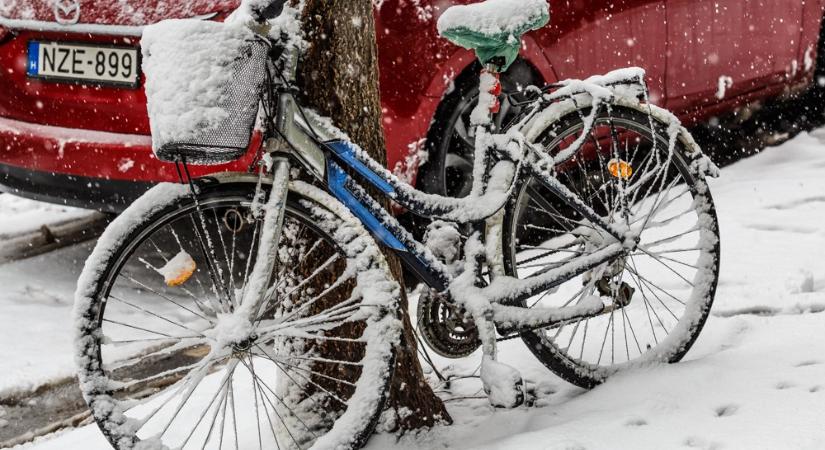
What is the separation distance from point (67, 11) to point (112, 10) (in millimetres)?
198

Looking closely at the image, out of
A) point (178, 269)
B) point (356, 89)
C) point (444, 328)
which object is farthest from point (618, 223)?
point (178, 269)

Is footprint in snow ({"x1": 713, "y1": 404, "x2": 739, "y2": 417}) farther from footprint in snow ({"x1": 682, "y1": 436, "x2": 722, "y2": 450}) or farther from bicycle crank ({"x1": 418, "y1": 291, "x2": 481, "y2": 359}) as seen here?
bicycle crank ({"x1": 418, "y1": 291, "x2": 481, "y2": 359})

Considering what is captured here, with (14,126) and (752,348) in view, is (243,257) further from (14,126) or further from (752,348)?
(752,348)

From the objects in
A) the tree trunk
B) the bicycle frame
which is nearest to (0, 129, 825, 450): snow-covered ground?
the tree trunk

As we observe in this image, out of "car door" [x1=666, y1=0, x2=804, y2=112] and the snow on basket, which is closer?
the snow on basket

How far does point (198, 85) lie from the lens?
207cm

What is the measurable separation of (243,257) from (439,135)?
1.17m

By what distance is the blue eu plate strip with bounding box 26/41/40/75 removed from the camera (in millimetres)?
3795

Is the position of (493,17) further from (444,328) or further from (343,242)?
(444,328)

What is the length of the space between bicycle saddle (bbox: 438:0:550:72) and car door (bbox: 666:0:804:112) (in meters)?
2.47

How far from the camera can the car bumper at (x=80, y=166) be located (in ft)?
12.0

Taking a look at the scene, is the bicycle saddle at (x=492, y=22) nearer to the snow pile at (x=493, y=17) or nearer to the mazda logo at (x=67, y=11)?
the snow pile at (x=493, y=17)

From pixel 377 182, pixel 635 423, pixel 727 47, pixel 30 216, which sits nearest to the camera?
pixel 377 182

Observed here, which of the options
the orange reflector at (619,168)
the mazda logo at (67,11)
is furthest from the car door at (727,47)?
the mazda logo at (67,11)
